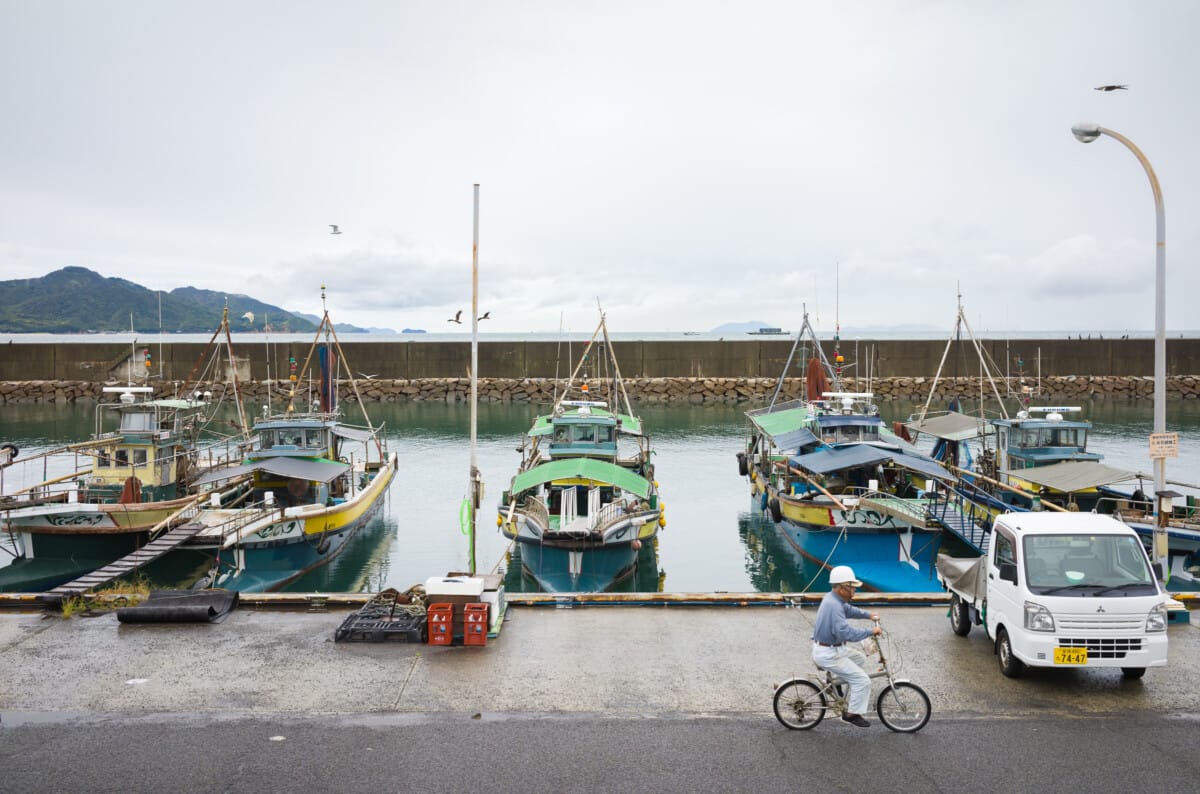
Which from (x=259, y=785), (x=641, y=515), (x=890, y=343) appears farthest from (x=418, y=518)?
(x=890, y=343)

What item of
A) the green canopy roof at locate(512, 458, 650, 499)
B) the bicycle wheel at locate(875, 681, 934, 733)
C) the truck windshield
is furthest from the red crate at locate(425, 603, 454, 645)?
the green canopy roof at locate(512, 458, 650, 499)

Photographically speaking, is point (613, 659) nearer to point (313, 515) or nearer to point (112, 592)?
point (112, 592)

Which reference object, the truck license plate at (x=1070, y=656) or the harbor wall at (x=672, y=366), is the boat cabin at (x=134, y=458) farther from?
the harbor wall at (x=672, y=366)

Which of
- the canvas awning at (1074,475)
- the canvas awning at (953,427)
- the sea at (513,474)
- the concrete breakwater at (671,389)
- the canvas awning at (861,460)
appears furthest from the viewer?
the concrete breakwater at (671,389)

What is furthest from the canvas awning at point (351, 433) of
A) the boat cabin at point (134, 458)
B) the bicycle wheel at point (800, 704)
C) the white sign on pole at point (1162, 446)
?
the white sign on pole at point (1162, 446)

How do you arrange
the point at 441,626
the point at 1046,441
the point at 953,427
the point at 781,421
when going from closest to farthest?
1. the point at 441,626
2. the point at 1046,441
3. the point at 953,427
4. the point at 781,421

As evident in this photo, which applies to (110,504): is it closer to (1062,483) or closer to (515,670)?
(515,670)

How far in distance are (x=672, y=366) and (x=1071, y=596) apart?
7051 centimetres

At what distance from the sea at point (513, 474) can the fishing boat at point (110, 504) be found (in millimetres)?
1465

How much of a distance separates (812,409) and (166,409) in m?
20.4

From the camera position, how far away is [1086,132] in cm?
1312

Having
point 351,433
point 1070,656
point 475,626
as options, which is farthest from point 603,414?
point 1070,656

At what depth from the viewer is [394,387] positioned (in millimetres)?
75750

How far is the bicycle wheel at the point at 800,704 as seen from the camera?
906cm
